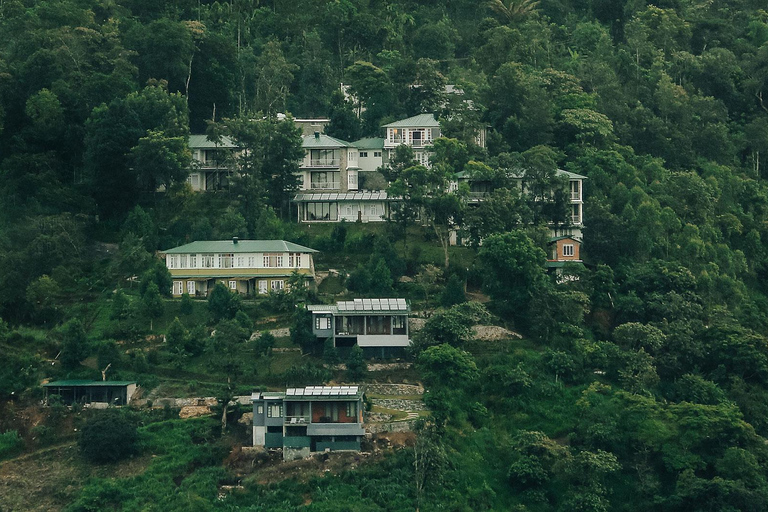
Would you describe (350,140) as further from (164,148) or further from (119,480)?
(119,480)

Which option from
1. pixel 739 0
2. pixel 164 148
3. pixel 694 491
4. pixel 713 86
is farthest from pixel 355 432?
pixel 739 0

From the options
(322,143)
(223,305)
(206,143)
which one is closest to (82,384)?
(223,305)

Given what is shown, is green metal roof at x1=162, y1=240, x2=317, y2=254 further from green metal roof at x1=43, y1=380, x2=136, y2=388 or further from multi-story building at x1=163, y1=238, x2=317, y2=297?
green metal roof at x1=43, y1=380, x2=136, y2=388

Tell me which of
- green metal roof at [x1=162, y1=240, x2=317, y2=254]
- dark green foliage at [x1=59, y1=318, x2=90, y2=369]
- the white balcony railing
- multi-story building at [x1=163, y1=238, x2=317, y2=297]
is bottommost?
dark green foliage at [x1=59, y1=318, x2=90, y2=369]

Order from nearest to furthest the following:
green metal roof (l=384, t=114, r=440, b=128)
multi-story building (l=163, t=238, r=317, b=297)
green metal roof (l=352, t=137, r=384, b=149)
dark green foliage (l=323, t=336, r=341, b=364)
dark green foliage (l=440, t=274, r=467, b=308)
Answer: dark green foliage (l=323, t=336, r=341, b=364), dark green foliage (l=440, t=274, r=467, b=308), multi-story building (l=163, t=238, r=317, b=297), green metal roof (l=384, t=114, r=440, b=128), green metal roof (l=352, t=137, r=384, b=149)

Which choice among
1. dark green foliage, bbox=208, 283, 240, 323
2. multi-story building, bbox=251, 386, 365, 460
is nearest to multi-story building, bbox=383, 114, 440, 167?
dark green foliage, bbox=208, 283, 240, 323

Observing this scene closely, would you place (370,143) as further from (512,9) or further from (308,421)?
(308,421)
